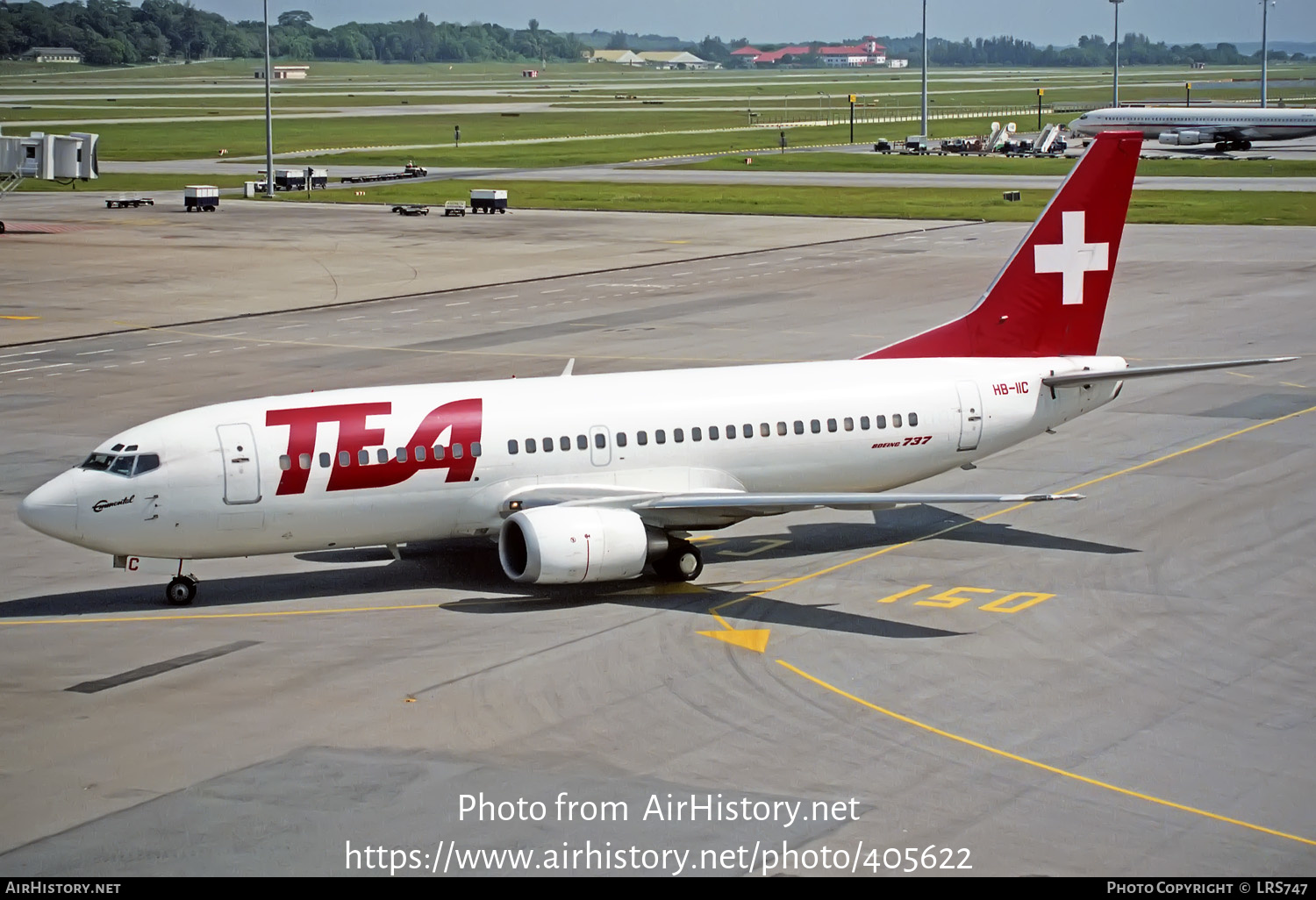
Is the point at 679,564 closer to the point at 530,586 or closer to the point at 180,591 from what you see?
the point at 530,586

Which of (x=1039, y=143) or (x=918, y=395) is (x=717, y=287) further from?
(x=1039, y=143)

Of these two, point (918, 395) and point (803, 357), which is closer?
point (918, 395)

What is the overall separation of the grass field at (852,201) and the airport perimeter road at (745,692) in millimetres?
63822

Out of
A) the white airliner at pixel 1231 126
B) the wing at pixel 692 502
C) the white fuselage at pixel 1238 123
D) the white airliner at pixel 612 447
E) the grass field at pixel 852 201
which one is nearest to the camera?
the white airliner at pixel 612 447

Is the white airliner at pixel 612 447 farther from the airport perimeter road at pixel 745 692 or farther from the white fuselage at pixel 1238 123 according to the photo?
the white fuselage at pixel 1238 123

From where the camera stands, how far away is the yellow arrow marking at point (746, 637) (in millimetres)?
28844

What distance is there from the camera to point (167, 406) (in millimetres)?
51750

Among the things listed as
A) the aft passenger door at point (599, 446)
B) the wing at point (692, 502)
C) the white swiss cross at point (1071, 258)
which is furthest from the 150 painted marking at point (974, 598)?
the white swiss cross at point (1071, 258)

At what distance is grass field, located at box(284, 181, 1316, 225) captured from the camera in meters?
108

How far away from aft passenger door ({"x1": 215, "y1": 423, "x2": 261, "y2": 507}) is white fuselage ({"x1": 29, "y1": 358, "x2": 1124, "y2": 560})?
→ 2cm

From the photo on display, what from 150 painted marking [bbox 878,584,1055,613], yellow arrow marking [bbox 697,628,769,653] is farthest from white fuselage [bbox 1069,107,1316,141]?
yellow arrow marking [bbox 697,628,769,653]
